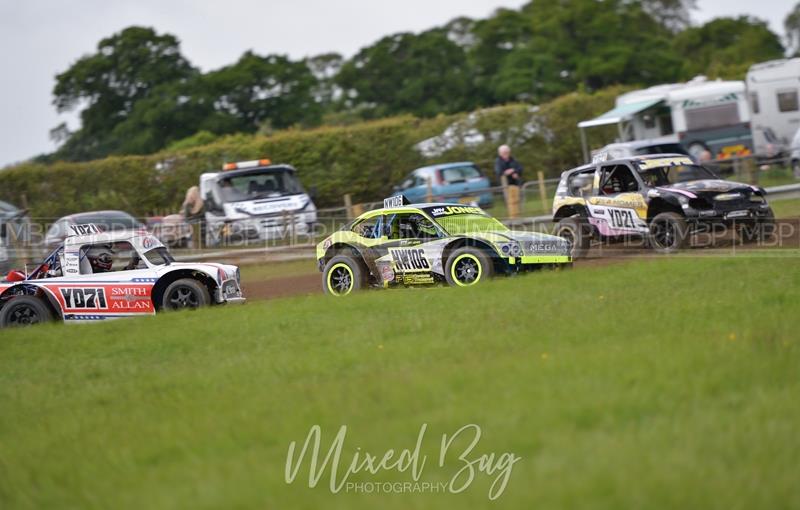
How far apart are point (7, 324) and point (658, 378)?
9.25 metres

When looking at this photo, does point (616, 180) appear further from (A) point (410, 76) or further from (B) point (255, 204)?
(A) point (410, 76)

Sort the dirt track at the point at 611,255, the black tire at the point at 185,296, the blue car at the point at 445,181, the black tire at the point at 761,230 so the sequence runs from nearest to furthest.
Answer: the black tire at the point at 185,296 → the dirt track at the point at 611,255 → the black tire at the point at 761,230 → the blue car at the point at 445,181

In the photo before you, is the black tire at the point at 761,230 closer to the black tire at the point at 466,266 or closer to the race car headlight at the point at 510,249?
the race car headlight at the point at 510,249

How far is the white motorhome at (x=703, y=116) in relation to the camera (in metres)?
28.7

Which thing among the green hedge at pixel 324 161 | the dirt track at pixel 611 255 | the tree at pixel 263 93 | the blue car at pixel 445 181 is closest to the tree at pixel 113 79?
the tree at pixel 263 93

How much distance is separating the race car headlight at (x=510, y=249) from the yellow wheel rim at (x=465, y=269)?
14.8 inches

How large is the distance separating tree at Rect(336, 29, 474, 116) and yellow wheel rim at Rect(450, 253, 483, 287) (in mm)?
38747

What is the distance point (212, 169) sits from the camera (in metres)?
29.2

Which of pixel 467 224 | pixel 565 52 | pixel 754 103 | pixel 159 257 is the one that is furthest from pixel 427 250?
pixel 565 52

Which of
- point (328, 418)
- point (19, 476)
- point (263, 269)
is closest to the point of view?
point (19, 476)

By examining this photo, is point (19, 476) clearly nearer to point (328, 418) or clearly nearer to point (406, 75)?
point (328, 418)

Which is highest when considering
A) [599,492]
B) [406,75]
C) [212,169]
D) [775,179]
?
[406,75]

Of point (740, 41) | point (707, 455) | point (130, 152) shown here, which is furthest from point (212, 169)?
point (740, 41)

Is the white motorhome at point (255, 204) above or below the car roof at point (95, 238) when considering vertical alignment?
above
